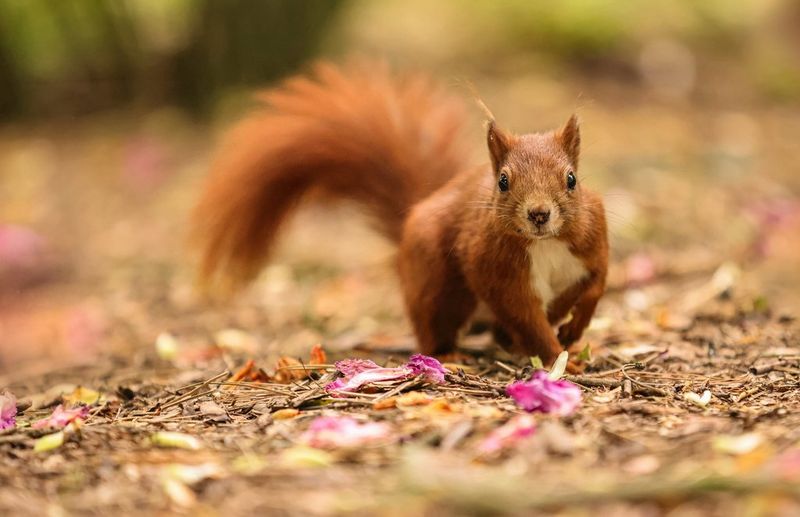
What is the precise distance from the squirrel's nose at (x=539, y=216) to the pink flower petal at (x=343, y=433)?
2.66 ft

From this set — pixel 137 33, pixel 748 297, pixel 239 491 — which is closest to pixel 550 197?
pixel 239 491

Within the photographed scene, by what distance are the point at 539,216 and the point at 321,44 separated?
5882mm

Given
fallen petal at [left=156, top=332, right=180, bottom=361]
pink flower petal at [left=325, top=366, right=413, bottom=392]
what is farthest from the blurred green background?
pink flower petal at [left=325, top=366, right=413, bottom=392]

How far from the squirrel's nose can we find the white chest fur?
253 mm

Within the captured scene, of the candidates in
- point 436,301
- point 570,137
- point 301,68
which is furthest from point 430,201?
point 301,68

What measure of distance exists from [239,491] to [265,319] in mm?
3033

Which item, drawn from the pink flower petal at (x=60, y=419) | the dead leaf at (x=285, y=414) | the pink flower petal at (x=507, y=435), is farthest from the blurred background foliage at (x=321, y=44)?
the pink flower petal at (x=507, y=435)

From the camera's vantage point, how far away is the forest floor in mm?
2516

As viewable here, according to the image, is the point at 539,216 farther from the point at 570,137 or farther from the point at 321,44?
the point at 321,44

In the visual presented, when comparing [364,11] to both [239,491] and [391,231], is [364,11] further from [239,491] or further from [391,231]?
[239,491]

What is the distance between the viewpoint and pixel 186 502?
2.54 metres

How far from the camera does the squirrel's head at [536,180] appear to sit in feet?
11.0

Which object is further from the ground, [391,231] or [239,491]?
[391,231]

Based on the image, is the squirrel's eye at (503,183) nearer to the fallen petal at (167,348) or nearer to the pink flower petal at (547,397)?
the pink flower petal at (547,397)
